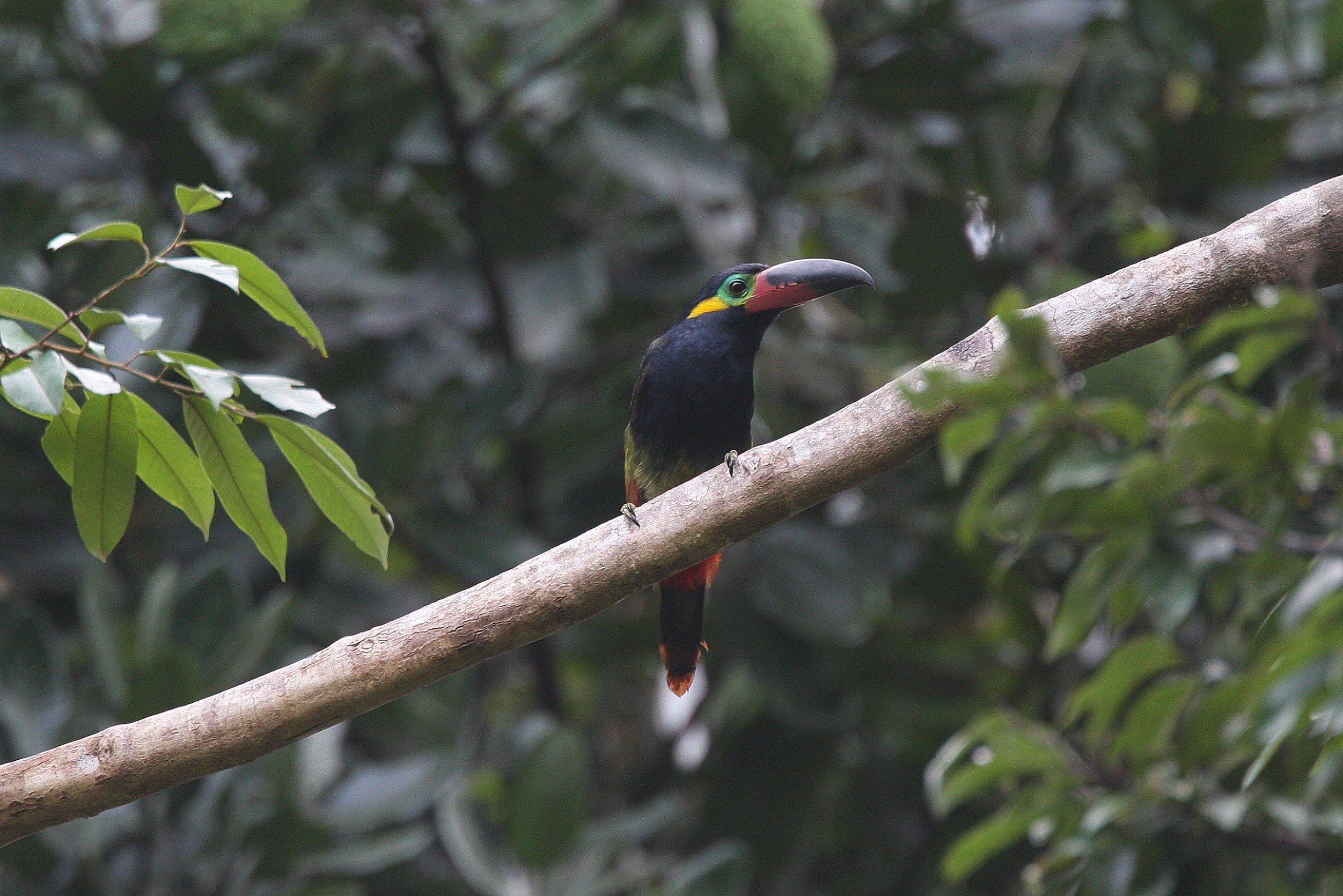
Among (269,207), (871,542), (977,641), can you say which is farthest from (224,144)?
(977,641)

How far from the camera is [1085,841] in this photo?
275cm

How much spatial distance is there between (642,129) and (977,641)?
179 cm

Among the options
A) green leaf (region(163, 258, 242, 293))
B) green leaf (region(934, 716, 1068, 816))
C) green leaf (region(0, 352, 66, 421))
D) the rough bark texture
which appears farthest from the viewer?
green leaf (region(934, 716, 1068, 816))

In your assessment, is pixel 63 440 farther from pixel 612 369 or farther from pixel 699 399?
pixel 612 369

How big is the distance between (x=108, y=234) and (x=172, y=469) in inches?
13.3

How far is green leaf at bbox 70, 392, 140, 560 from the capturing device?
5.67ft

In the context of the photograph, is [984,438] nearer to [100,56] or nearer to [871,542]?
[871,542]

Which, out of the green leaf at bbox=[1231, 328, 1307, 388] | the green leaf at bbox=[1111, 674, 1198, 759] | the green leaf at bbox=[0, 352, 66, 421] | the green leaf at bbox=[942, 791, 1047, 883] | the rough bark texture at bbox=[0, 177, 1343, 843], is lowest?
the green leaf at bbox=[942, 791, 1047, 883]

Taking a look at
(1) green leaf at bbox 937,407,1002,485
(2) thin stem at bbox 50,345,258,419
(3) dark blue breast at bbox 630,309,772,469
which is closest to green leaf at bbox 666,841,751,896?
(3) dark blue breast at bbox 630,309,772,469

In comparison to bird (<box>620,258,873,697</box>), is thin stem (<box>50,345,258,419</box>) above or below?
above

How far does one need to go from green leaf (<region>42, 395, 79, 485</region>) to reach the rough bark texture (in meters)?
0.40

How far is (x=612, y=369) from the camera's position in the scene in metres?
4.20

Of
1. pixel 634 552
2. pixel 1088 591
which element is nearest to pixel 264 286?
pixel 634 552

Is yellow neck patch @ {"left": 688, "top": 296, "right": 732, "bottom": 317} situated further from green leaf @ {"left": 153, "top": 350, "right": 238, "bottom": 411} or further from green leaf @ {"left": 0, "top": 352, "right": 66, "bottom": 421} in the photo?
green leaf @ {"left": 0, "top": 352, "right": 66, "bottom": 421}
